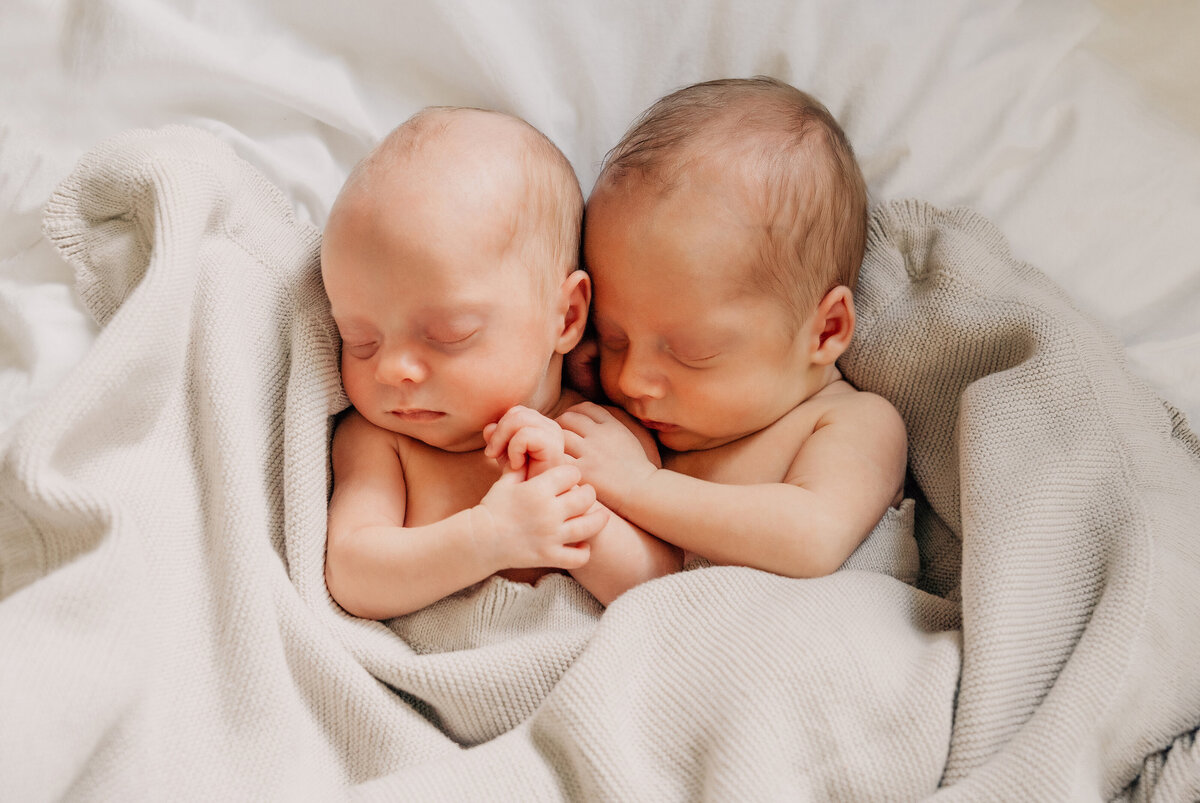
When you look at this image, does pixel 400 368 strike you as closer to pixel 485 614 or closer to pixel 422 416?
pixel 422 416

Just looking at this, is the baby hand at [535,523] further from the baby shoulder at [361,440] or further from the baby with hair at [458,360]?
the baby shoulder at [361,440]

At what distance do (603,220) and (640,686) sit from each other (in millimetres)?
573

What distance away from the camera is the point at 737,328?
1211 mm

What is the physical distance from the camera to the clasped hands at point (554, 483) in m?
1.14

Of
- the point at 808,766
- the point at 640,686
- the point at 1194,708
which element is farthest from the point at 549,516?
the point at 1194,708

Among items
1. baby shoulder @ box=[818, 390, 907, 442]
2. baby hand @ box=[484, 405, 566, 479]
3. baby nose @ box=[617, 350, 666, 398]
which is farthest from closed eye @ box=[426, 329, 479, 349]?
baby shoulder @ box=[818, 390, 907, 442]

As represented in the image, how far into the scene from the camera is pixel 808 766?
1009 millimetres

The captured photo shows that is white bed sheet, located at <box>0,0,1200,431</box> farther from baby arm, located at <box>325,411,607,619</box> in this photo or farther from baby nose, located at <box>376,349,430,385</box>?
baby arm, located at <box>325,411,607,619</box>

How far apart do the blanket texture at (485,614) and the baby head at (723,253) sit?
0.21 meters

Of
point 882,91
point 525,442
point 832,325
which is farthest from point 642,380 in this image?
point 882,91

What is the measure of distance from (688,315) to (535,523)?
31 cm

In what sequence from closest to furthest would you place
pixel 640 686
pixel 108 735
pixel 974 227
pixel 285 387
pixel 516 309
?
pixel 108 735 → pixel 640 686 → pixel 516 309 → pixel 285 387 → pixel 974 227

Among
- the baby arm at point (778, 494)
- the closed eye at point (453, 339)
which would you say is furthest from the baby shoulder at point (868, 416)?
the closed eye at point (453, 339)

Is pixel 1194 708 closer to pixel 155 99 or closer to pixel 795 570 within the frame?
pixel 795 570
